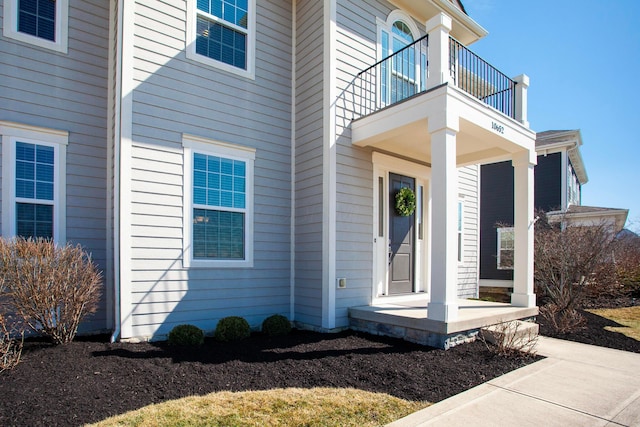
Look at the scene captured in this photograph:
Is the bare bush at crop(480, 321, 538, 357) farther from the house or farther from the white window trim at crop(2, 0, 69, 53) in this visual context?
the white window trim at crop(2, 0, 69, 53)

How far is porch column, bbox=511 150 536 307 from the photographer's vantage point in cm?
645

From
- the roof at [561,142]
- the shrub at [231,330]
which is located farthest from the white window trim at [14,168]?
the roof at [561,142]

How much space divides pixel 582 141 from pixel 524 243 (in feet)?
39.7

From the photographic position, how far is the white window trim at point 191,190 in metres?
5.27

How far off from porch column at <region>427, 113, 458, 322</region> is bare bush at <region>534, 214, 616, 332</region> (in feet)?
9.31

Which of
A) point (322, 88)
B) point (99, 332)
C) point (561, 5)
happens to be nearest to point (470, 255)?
point (322, 88)

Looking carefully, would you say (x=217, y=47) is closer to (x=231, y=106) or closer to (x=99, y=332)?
(x=231, y=106)

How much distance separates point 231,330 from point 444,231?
10.1 feet

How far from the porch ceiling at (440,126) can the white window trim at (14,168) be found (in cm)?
415

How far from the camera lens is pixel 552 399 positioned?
11.3 ft

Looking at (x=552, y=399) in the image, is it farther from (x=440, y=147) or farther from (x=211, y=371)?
(x=211, y=371)

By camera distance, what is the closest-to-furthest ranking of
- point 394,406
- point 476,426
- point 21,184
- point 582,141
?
point 476,426, point 394,406, point 21,184, point 582,141

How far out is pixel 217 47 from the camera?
5793mm

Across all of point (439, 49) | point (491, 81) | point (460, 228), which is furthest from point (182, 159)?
point (460, 228)
